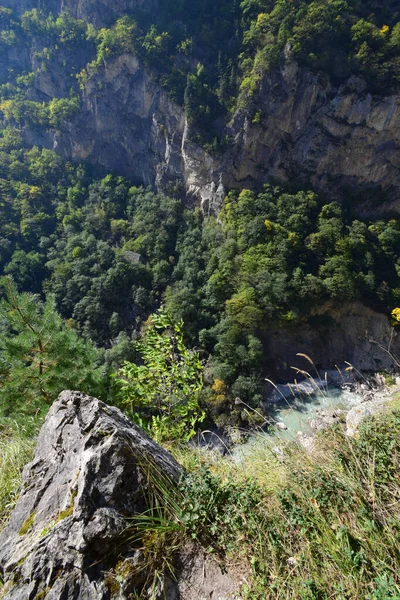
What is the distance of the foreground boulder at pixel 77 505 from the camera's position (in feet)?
4.47

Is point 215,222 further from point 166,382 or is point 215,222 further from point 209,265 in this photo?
point 166,382

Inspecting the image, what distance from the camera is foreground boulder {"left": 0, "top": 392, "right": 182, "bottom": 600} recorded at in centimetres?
136

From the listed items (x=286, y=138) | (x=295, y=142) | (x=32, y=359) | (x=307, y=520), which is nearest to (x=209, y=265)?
(x=286, y=138)

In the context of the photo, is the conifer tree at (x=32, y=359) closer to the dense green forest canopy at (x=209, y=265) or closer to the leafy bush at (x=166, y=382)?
the leafy bush at (x=166, y=382)

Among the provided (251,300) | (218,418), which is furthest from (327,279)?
(218,418)

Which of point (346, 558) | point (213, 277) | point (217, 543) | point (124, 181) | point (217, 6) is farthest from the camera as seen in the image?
point (124, 181)

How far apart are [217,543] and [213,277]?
21.8 m

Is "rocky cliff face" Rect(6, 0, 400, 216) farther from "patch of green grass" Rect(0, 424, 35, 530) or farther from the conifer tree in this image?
"patch of green grass" Rect(0, 424, 35, 530)

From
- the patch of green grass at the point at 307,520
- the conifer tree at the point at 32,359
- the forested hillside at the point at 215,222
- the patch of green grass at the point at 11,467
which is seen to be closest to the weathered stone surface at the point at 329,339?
the forested hillside at the point at 215,222

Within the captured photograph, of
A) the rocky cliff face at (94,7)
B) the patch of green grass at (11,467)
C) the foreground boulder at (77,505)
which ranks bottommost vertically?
the patch of green grass at (11,467)

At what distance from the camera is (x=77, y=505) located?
1.50m

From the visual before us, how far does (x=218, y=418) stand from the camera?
54.7ft

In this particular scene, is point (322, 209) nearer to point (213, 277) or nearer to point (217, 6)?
point (213, 277)

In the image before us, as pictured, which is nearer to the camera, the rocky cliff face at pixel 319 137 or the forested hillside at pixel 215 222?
the forested hillside at pixel 215 222
